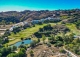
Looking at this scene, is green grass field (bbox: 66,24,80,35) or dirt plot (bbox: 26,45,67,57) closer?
dirt plot (bbox: 26,45,67,57)

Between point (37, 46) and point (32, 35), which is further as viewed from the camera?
point (32, 35)

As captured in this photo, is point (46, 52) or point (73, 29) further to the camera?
point (73, 29)

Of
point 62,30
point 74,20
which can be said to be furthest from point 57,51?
point 74,20

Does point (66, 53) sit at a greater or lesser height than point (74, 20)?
lesser

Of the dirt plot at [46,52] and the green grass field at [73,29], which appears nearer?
the dirt plot at [46,52]

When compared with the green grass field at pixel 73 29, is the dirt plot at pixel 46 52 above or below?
below

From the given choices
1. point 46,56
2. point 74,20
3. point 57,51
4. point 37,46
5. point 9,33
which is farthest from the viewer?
point 74,20

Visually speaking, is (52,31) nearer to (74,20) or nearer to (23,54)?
(74,20)

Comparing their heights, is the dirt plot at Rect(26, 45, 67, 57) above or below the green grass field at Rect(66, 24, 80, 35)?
below

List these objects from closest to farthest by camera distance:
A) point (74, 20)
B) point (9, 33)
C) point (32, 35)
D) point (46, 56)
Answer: point (46, 56)
point (32, 35)
point (9, 33)
point (74, 20)

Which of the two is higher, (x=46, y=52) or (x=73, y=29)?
(x=73, y=29)
